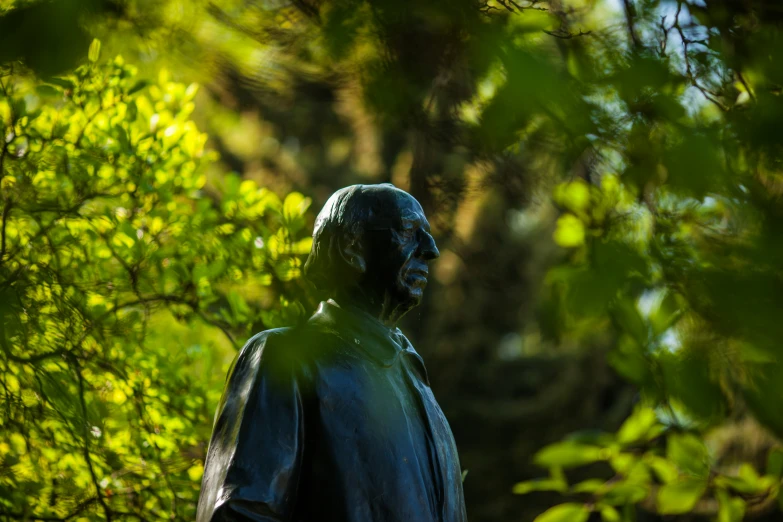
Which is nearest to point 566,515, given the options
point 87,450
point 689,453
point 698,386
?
point 689,453

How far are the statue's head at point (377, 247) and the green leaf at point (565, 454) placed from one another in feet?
1.90

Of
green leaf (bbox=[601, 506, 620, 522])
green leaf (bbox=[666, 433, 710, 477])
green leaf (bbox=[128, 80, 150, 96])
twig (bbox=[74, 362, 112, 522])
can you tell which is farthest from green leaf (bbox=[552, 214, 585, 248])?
green leaf (bbox=[128, 80, 150, 96])

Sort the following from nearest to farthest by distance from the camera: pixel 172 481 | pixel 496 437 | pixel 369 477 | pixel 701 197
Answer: pixel 701 197
pixel 369 477
pixel 172 481
pixel 496 437

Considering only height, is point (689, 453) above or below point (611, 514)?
above

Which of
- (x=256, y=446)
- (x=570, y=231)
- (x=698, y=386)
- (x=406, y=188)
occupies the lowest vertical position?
(x=406, y=188)

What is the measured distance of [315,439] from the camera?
8.78 feet

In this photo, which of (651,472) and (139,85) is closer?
(651,472)

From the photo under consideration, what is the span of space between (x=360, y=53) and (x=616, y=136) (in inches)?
19.3

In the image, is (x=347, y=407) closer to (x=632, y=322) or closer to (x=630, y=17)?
(x=632, y=322)

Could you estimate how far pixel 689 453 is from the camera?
9.33 feet

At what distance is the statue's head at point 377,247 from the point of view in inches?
115

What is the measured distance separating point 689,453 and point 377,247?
1.00m

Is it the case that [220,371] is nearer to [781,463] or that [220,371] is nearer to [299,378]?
[299,378]

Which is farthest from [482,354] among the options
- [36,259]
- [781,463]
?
[781,463]
